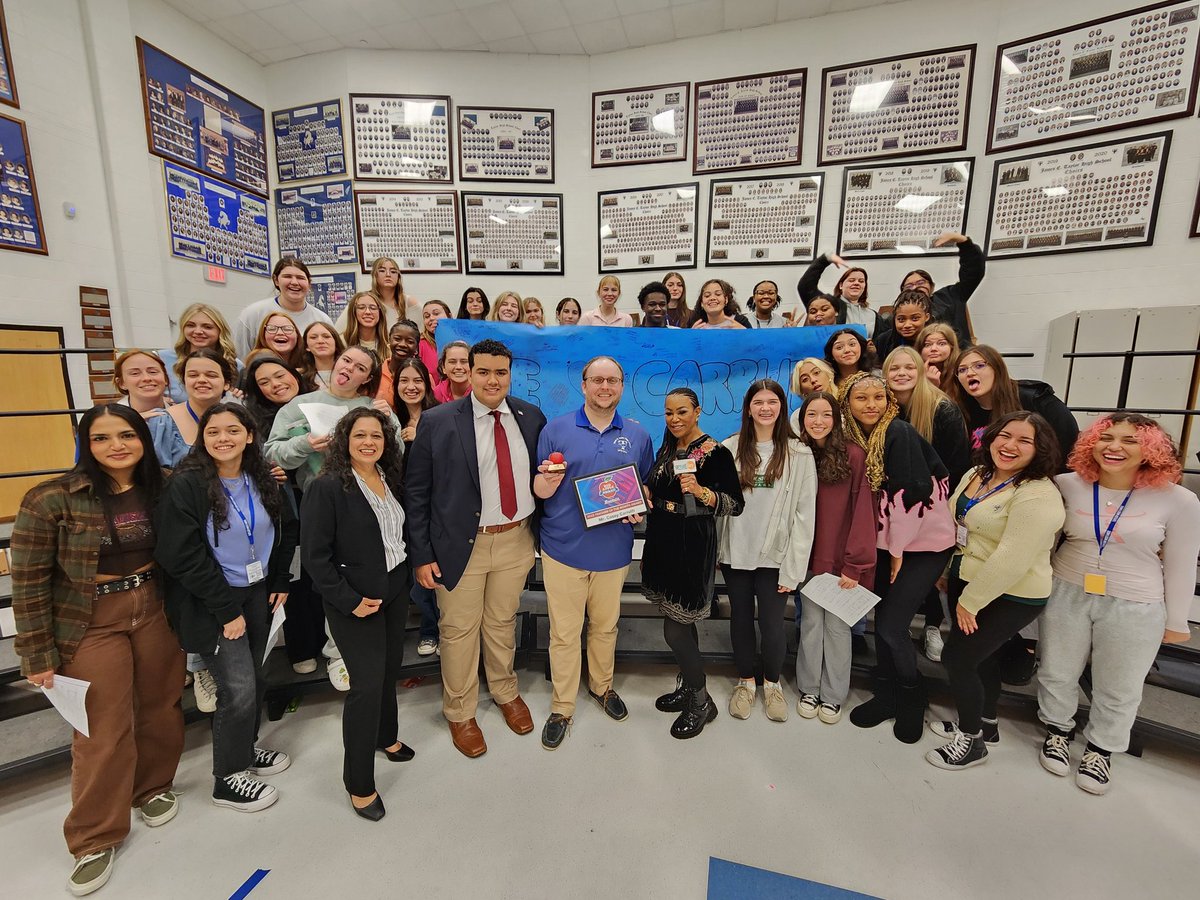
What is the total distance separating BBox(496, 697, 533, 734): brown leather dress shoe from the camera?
2.40m

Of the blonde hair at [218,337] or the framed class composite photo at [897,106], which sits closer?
the blonde hair at [218,337]

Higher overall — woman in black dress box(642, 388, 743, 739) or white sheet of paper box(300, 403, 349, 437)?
white sheet of paper box(300, 403, 349, 437)

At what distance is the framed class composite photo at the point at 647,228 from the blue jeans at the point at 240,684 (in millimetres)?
4718

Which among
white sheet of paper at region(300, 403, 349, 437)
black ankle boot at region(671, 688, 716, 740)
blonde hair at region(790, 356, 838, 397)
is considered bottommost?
black ankle boot at region(671, 688, 716, 740)

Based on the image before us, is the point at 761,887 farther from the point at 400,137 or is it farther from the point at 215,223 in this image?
the point at 215,223

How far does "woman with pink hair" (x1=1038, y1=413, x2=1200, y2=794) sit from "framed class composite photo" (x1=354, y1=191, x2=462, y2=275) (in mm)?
5613

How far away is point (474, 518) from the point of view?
2.11 metres

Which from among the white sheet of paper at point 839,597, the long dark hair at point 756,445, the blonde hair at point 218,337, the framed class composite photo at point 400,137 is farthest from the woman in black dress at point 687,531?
the framed class composite photo at point 400,137

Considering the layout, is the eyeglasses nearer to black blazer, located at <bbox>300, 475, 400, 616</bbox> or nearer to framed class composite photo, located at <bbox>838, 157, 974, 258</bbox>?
black blazer, located at <bbox>300, 475, 400, 616</bbox>

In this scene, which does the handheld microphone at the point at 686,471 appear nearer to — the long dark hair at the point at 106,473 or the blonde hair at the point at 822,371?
the blonde hair at the point at 822,371

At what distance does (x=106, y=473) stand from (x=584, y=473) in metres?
1.76

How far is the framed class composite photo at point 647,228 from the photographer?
17.0ft

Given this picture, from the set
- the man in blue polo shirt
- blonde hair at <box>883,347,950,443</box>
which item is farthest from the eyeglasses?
the man in blue polo shirt

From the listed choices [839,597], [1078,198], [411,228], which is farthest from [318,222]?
[1078,198]
